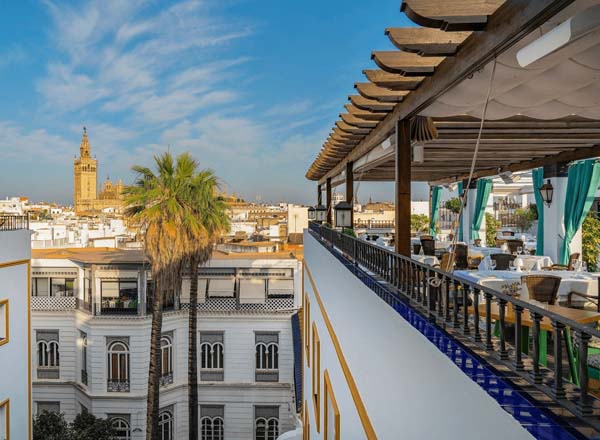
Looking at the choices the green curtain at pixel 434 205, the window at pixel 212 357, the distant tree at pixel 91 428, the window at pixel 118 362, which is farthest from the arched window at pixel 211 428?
the green curtain at pixel 434 205

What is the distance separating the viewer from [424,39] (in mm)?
2789

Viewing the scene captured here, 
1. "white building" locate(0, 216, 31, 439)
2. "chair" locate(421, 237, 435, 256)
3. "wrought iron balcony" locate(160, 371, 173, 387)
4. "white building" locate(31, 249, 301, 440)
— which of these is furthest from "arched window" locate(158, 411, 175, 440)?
"chair" locate(421, 237, 435, 256)

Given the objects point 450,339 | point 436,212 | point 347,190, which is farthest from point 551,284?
point 436,212

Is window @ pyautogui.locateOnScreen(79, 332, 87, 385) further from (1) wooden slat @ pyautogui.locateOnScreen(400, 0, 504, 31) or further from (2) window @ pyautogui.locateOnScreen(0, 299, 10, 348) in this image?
(1) wooden slat @ pyautogui.locateOnScreen(400, 0, 504, 31)

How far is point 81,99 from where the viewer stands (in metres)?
42.2

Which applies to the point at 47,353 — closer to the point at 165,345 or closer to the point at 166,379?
the point at 165,345

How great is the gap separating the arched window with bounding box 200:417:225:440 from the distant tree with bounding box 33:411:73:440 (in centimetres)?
472

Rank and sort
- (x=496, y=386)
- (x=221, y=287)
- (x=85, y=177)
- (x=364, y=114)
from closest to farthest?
(x=496, y=386)
(x=364, y=114)
(x=221, y=287)
(x=85, y=177)

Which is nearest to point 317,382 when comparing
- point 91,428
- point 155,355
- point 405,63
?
point 405,63

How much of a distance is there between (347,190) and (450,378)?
23.0 ft

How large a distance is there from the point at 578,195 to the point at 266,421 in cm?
1254

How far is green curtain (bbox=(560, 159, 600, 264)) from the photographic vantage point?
8281 mm

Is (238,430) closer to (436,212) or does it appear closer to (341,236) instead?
(436,212)

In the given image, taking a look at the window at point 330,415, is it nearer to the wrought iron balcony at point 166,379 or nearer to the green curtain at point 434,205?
the green curtain at point 434,205
